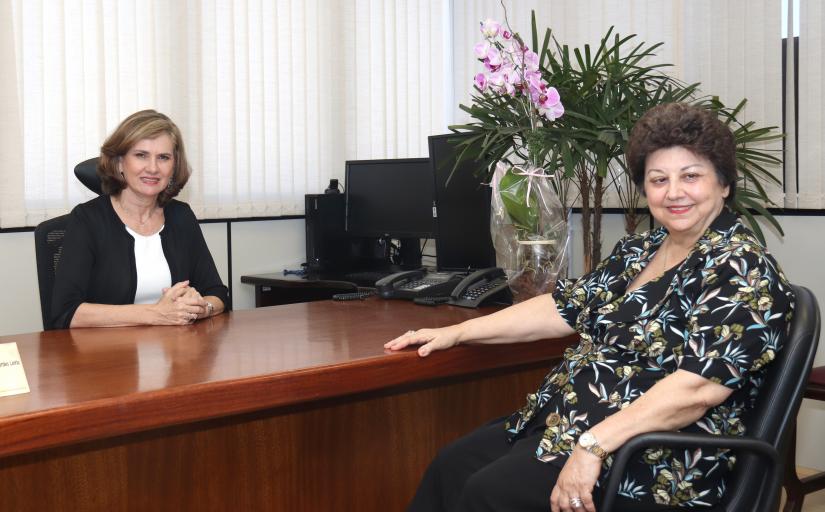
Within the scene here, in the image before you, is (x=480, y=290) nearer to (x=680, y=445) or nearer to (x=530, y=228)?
(x=530, y=228)

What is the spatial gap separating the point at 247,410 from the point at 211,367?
5.7 inches

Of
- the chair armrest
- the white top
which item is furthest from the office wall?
the chair armrest

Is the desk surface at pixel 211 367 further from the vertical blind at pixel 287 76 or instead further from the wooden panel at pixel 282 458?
the vertical blind at pixel 287 76

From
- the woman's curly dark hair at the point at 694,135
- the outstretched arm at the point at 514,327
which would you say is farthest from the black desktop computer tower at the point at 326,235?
the woman's curly dark hair at the point at 694,135

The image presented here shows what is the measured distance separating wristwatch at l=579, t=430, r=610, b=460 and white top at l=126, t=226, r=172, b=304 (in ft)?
5.22

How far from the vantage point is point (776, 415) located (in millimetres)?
1554

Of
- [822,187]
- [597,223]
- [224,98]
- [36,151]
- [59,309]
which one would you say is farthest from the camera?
[224,98]

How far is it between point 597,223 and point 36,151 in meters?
2.29

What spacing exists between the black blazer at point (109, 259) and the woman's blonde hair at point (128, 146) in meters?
0.04

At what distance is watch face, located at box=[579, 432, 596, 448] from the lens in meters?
1.59

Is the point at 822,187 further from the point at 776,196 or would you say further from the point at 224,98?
the point at 224,98

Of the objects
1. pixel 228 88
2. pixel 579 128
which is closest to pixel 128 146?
pixel 579 128

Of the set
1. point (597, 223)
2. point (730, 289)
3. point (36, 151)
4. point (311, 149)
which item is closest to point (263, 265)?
point (311, 149)

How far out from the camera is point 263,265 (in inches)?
170
